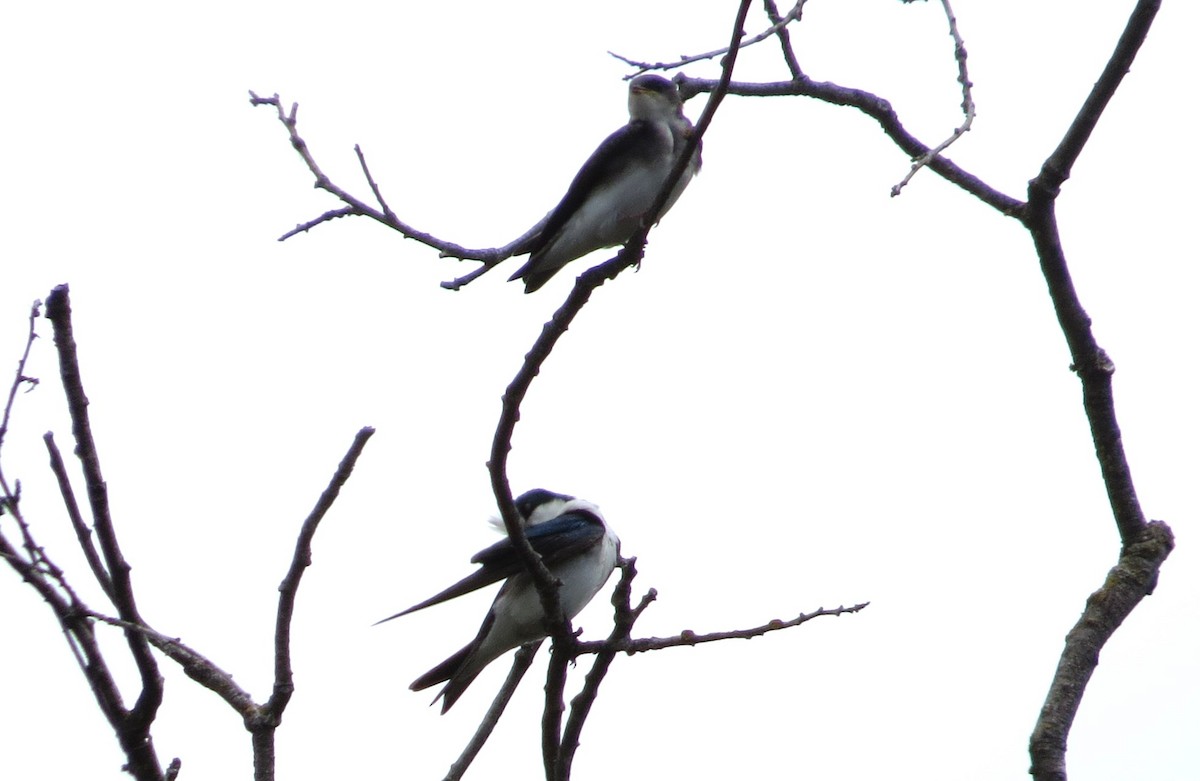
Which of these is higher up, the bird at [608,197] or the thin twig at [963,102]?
the bird at [608,197]

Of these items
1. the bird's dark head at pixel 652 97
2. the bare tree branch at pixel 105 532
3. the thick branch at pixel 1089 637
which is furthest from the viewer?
the bird's dark head at pixel 652 97

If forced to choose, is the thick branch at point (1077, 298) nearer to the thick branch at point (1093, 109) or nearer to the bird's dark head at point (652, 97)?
the thick branch at point (1093, 109)

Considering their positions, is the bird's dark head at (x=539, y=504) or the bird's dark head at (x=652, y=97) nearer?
the bird's dark head at (x=652, y=97)

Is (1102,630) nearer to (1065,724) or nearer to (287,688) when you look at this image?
(1065,724)

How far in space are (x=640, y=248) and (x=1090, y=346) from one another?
1372 mm

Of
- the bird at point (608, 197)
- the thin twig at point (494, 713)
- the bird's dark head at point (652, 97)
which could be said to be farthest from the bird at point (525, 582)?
the bird's dark head at point (652, 97)


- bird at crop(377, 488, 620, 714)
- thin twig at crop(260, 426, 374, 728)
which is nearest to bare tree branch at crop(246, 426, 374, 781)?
thin twig at crop(260, 426, 374, 728)

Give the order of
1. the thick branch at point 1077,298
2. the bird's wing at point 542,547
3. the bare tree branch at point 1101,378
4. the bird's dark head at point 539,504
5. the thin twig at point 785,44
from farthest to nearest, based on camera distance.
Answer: the bird's dark head at point 539,504 < the bird's wing at point 542,547 < the thin twig at point 785,44 < the thick branch at point 1077,298 < the bare tree branch at point 1101,378

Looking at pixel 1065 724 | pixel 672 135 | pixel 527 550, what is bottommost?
pixel 1065 724

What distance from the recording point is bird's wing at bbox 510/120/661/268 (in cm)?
568

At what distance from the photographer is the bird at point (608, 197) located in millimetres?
5605

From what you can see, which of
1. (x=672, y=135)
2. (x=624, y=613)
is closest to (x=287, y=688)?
(x=624, y=613)

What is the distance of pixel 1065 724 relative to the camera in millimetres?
2436

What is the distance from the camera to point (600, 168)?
575 centimetres
